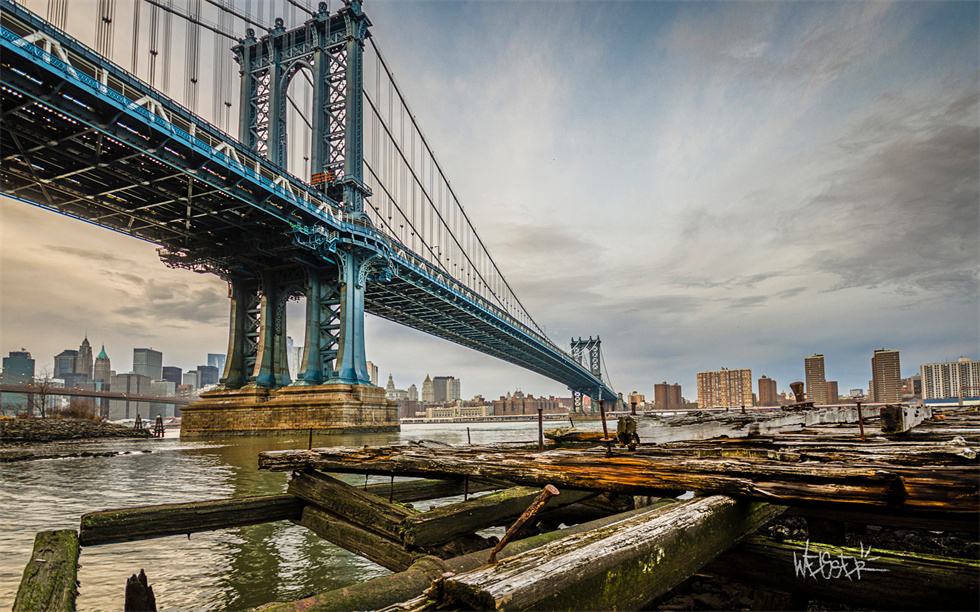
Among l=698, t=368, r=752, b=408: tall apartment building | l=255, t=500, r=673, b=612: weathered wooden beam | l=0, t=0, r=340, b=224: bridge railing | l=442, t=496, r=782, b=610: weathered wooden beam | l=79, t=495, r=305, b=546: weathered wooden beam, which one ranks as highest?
l=0, t=0, r=340, b=224: bridge railing

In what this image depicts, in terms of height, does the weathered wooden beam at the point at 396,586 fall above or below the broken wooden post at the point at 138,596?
above

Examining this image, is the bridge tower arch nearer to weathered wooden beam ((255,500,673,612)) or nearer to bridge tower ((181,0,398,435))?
bridge tower ((181,0,398,435))

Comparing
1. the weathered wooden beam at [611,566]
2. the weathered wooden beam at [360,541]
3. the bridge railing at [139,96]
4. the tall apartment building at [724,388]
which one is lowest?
the tall apartment building at [724,388]

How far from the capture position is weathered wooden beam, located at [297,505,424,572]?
3.67 meters

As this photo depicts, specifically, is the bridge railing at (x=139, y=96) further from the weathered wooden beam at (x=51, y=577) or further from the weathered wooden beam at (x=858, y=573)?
the weathered wooden beam at (x=858, y=573)

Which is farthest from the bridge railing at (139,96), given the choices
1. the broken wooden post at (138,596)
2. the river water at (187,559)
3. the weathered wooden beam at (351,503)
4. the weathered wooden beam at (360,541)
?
the broken wooden post at (138,596)

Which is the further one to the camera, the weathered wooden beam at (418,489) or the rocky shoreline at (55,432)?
the rocky shoreline at (55,432)

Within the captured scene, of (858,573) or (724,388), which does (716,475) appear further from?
(724,388)

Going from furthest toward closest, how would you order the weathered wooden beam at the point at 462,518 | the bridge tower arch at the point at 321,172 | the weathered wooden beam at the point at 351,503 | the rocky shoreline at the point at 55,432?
the bridge tower arch at the point at 321,172, the rocky shoreline at the point at 55,432, the weathered wooden beam at the point at 351,503, the weathered wooden beam at the point at 462,518

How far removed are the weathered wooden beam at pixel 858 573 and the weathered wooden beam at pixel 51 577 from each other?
3.53 m

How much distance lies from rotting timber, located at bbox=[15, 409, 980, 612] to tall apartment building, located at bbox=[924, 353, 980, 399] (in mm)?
56626

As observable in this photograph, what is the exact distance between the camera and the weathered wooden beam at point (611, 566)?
1469mm

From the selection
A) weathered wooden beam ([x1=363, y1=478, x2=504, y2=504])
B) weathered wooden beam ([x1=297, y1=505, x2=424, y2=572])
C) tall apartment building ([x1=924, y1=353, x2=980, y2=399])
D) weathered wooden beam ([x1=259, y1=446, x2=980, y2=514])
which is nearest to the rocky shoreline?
weathered wooden beam ([x1=363, y1=478, x2=504, y2=504])

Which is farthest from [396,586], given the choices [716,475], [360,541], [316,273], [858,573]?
[316,273]
